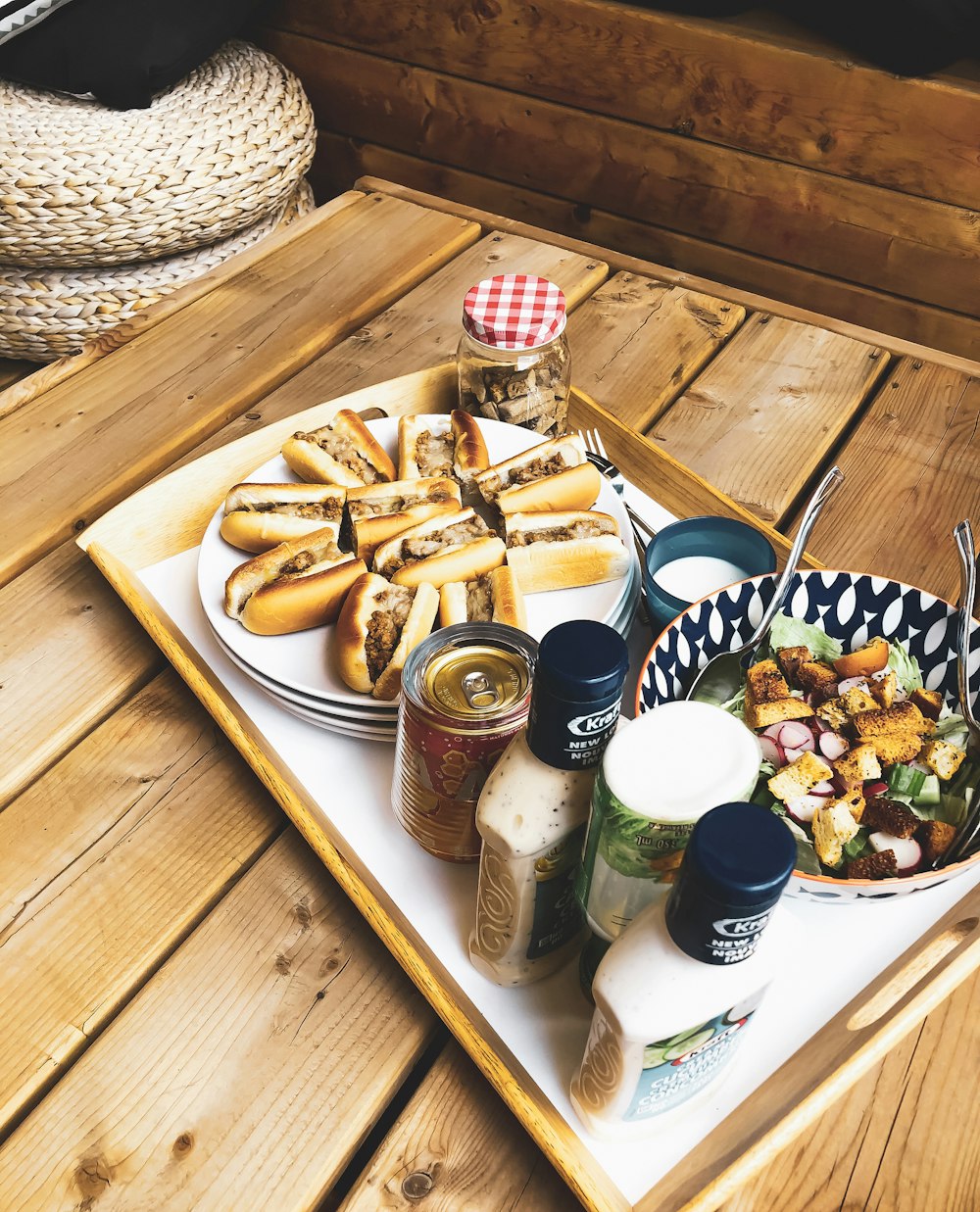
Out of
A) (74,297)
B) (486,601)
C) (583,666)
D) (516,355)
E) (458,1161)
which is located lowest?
(74,297)

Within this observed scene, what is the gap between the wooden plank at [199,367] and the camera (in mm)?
1211

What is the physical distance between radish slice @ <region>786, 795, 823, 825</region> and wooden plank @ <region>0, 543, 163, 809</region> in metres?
0.60

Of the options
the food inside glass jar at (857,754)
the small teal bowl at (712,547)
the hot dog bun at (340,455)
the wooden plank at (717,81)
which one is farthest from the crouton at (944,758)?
the wooden plank at (717,81)

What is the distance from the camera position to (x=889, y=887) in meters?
0.69

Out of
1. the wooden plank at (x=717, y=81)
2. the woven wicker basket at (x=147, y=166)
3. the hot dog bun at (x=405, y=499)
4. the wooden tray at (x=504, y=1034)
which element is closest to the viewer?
the wooden tray at (x=504, y=1034)

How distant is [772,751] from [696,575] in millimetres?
225

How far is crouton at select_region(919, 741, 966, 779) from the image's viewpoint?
2.62ft

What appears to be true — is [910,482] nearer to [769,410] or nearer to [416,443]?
[769,410]

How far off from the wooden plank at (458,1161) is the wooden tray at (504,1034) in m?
0.03

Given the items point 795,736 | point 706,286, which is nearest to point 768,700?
point 795,736

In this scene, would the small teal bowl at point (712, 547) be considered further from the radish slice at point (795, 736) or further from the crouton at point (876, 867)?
the crouton at point (876, 867)

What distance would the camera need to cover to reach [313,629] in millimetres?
966

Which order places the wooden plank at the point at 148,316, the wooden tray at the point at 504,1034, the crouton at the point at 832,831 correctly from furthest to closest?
the wooden plank at the point at 148,316, the crouton at the point at 832,831, the wooden tray at the point at 504,1034

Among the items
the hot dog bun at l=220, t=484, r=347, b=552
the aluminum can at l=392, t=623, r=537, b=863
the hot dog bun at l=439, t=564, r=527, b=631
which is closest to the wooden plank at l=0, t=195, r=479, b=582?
the hot dog bun at l=220, t=484, r=347, b=552
